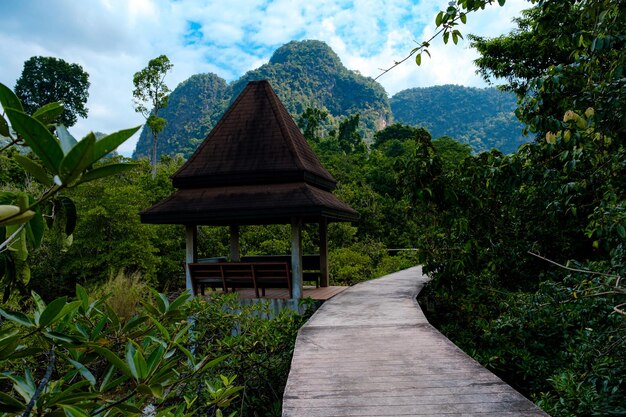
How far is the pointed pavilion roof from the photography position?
8617 mm

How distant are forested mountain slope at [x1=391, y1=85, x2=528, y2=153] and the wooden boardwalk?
10862cm

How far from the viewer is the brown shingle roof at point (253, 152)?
9336 mm

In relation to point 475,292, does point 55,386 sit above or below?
above

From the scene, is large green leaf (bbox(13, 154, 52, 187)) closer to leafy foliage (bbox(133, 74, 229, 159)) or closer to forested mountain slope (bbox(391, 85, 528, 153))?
leafy foliage (bbox(133, 74, 229, 159))

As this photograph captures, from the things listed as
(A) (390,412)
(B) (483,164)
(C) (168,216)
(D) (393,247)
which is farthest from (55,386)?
(D) (393,247)

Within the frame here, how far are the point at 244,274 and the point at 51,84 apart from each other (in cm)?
4833


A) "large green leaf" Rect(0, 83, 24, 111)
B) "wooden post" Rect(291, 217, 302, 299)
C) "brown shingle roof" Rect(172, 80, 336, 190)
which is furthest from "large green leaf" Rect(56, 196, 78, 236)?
"brown shingle roof" Rect(172, 80, 336, 190)

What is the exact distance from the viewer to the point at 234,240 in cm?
1126

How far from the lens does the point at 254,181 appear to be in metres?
9.40

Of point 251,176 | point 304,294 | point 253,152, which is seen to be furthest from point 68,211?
point 253,152

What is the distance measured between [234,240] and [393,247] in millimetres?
11829

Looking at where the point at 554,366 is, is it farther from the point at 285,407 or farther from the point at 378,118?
the point at 378,118

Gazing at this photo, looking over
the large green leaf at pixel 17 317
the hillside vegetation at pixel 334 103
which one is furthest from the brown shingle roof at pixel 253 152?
the hillside vegetation at pixel 334 103

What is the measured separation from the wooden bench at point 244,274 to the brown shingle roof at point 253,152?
189 centimetres
